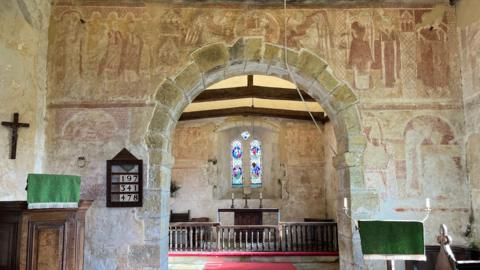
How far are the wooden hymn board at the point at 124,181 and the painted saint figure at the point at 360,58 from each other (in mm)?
3002

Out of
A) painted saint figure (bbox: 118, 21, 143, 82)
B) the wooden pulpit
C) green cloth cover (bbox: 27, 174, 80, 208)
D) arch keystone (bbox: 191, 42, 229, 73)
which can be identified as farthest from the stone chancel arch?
the wooden pulpit

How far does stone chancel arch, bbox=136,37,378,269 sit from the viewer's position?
5.27 m

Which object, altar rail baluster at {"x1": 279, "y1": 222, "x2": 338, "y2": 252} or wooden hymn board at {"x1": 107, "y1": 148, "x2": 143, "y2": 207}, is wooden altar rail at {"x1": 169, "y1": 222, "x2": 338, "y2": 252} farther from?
wooden hymn board at {"x1": 107, "y1": 148, "x2": 143, "y2": 207}

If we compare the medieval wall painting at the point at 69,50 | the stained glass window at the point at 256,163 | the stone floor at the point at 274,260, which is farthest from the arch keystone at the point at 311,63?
the stained glass window at the point at 256,163

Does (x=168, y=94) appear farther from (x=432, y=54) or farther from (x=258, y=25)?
(x=432, y=54)

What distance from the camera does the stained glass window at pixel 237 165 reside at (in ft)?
43.6

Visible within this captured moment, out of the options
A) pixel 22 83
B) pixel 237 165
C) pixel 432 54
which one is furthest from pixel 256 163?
pixel 22 83

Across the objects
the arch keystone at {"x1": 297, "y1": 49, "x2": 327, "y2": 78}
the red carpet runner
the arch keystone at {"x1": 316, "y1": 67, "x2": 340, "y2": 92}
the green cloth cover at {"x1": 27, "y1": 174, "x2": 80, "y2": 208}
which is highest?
the arch keystone at {"x1": 297, "y1": 49, "x2": 327, "y2": 78}

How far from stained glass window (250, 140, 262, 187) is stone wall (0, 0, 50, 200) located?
848 cm

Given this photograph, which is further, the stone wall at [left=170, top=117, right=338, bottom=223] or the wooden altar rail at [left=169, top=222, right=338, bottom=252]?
the stone wall at [left=170, top=117, right=338, bottom=223]

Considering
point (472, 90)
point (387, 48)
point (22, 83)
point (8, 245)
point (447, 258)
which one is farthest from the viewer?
point (387, 48)

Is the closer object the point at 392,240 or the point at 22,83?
the point at 392,240

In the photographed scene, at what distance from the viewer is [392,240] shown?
3.86 meters

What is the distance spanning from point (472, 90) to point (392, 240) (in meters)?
2.52
